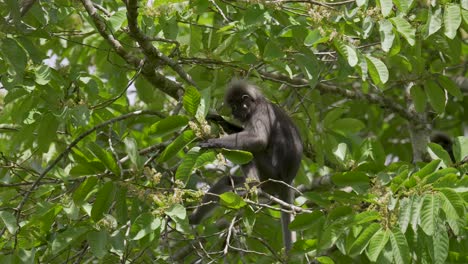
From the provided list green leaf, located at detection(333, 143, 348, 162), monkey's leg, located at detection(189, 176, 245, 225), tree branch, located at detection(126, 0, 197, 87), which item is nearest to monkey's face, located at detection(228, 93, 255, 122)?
monkey's leg, located at detection(189, 176, 245, 225)

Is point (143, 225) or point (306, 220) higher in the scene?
point (143, 225)

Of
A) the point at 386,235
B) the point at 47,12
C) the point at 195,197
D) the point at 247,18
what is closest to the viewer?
the point at 386,235

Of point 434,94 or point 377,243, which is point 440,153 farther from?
point 434,94

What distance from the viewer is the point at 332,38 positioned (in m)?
3.99

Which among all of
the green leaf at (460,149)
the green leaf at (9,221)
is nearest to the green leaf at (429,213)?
the green leaf at (460,149)

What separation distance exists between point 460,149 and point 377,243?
3.28 ft

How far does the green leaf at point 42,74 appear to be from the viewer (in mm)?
4281

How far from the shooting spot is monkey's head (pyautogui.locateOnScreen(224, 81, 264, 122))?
17.8 feet

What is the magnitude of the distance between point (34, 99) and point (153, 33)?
0.75m

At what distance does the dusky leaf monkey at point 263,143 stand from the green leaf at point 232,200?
1289mm

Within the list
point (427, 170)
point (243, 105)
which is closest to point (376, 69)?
point (427, 170)

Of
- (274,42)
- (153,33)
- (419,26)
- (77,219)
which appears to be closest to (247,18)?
(274,42)

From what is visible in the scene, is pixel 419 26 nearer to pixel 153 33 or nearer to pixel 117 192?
pixel 153 33

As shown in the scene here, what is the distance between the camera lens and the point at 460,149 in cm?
409
